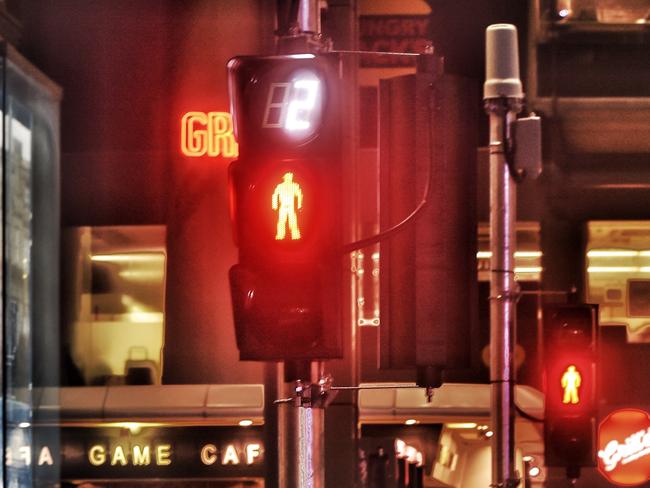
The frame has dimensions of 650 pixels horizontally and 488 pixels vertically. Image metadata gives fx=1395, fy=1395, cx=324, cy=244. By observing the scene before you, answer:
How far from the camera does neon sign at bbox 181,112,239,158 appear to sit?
45.4 ft

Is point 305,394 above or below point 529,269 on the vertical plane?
below

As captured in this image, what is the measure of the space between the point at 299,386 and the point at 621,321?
7382 mm

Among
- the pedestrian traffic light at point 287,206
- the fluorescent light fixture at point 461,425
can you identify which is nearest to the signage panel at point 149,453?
the fluorescent light fixture at point 461,425

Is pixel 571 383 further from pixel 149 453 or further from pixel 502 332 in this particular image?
pixel 149 453

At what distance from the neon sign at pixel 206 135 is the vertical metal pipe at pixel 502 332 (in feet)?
14.3

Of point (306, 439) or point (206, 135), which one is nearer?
point (306, 439)

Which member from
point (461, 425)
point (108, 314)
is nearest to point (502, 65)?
point (461, 425)

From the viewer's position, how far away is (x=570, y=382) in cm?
1089

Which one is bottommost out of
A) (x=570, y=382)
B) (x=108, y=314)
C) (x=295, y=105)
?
(x=570, y=382)

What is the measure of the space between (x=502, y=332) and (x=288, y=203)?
4.01 meters

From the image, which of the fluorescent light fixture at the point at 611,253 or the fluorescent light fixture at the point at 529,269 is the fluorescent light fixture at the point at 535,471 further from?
the fluorescent light fixture at the point at 611,253

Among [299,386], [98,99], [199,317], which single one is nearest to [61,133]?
[98,99]

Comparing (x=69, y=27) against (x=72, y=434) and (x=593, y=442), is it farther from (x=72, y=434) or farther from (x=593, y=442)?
(x=593, y=442)

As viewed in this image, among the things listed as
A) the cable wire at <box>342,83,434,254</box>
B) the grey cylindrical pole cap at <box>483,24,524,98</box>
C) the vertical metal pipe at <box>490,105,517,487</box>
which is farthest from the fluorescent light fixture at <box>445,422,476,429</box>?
the cable wire at <box>342,83,434,254</box>
